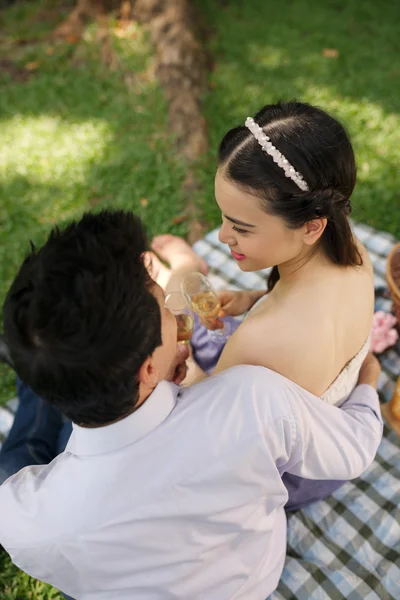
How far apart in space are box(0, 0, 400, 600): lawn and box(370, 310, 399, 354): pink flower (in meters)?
1.22

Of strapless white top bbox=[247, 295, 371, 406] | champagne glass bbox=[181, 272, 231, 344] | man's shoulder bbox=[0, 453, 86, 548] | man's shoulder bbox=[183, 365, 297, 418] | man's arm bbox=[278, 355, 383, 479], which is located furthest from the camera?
champagne glass bbox=[181, 272, 231, 344]

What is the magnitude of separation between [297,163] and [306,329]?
0.60m

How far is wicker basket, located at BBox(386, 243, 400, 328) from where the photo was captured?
284 cm

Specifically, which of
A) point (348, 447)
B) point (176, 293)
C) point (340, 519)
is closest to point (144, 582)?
point (348, 447)

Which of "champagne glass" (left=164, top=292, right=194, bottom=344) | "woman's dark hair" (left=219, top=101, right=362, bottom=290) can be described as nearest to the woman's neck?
"woman's dark hair" (left=219, top=101, right=362, bottom=290)

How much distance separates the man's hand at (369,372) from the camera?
254 centimetres

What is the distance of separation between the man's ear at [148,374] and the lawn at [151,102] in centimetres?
215

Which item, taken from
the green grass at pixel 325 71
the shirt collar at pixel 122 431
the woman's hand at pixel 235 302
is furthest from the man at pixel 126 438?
the green grass at pixel 325 71

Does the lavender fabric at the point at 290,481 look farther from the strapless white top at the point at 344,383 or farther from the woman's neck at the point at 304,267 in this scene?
the woman's neck at the point at 304,267

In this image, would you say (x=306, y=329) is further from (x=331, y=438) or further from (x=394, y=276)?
(x=394, y=276)

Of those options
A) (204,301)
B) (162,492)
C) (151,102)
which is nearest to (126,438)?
(162,492)

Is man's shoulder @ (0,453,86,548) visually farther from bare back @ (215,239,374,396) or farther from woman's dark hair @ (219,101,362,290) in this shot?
woman's dark hair @ (219,101,362,290)

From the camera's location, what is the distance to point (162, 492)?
4.71ft

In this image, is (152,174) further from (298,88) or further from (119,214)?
(119,214)
